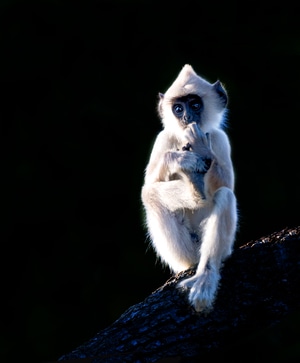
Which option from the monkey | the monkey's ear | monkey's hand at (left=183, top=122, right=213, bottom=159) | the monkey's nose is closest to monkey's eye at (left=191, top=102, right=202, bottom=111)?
the monkey

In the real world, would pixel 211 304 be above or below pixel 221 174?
below

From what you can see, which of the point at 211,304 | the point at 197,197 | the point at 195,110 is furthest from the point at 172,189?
the point at 211,304

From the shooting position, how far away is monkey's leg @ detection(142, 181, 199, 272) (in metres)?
5.16

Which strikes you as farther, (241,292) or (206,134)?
(206,134)

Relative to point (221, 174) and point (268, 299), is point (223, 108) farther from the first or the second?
point (268, 299)

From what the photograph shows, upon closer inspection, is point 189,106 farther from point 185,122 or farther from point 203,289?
point 203,289

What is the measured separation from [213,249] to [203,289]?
A: 16.5 inches

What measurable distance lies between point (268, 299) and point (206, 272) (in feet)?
1.52

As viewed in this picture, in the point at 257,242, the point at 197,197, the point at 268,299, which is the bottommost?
the point at 268,299

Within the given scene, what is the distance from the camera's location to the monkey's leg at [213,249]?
4332 millimetres

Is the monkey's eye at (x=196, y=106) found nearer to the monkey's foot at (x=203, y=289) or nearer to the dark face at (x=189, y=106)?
the dark face at (x=189, y=106)

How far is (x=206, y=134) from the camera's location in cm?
531

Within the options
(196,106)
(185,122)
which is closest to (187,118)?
(185,122)

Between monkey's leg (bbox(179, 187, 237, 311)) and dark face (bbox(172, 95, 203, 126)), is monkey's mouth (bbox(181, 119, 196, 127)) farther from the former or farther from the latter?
monkey's leg (bbox(179, 187, 237, 311))
